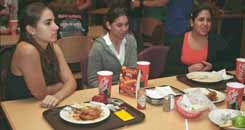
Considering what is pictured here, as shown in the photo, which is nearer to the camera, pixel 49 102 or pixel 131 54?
pixel 49 102

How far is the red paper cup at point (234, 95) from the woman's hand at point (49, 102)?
873 mm

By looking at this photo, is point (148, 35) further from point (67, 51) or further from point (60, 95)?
point (60, 95)

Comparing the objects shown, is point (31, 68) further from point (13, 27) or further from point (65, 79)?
point (13, 27)

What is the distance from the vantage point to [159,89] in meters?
1.93

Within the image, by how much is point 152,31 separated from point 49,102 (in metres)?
2.66

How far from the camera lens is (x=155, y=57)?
2621 mm

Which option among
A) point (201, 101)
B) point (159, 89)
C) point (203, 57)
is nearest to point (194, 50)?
point (203, 57)

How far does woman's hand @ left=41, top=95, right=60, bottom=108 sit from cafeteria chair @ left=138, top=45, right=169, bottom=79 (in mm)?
960

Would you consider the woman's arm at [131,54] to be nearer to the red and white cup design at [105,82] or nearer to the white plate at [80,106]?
the red and white cup design at [105,82]

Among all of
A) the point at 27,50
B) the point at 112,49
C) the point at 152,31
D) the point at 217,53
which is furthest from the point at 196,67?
the point at 152,31

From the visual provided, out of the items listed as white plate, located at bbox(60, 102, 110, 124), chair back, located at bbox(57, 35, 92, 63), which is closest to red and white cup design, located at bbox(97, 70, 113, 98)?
white plate, located at bbox(60, 102, 110, 124)

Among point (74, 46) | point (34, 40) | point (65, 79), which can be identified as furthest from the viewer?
point (74, 46)

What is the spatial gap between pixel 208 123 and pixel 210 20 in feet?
4.27

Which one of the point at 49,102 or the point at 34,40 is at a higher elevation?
the point at 34,40
